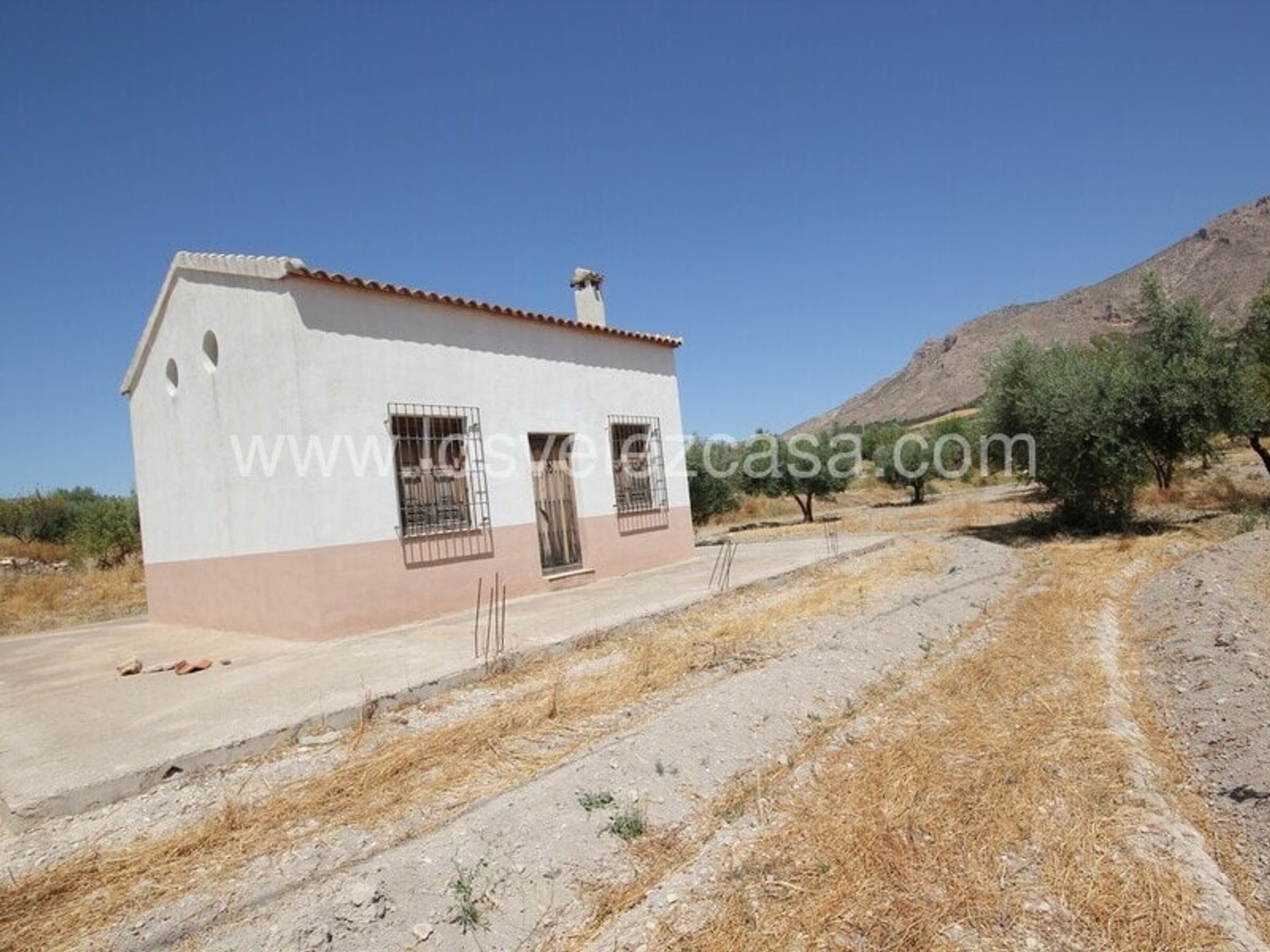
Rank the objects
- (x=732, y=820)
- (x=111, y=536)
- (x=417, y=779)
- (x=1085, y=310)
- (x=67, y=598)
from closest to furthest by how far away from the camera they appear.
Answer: (x=732, y=820)
(x=417, y=779)
(x=67, y=598)
(x=111, y=536)
(x=1085, y=310)

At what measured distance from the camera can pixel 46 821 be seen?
382 centimetres

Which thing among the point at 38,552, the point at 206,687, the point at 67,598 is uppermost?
the point at 38,552

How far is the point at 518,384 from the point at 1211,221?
11351 cm

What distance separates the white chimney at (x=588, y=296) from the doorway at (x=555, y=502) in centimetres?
275

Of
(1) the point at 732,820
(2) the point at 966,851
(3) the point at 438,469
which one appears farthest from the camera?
(3) the point at 438,469

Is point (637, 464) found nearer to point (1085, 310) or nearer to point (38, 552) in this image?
point (38, 552)

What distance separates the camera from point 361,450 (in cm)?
811

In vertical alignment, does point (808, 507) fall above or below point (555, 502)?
below

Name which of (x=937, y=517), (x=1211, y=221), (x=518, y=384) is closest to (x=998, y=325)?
(x=1211, y=221)

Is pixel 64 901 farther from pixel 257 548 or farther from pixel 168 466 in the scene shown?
pixel 168 466

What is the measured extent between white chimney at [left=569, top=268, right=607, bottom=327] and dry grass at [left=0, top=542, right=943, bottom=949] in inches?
253

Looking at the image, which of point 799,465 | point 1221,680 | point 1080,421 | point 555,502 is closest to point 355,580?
point 555,502

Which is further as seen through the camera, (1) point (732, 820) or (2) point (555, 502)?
(2) point (555, 502)

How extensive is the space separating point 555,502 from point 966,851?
7.81m
